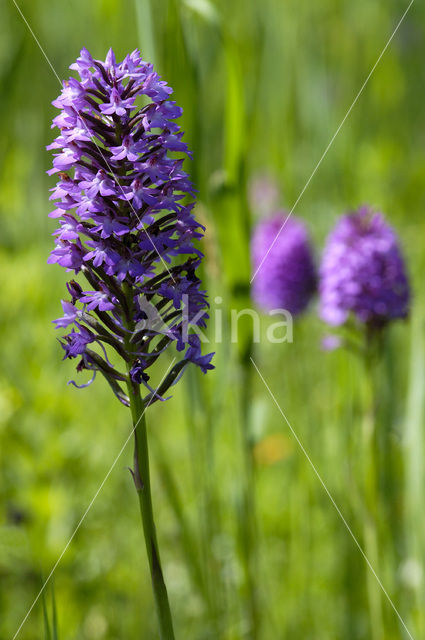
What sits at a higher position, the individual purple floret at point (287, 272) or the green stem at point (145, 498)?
the individual purple floret at point (287, 272)

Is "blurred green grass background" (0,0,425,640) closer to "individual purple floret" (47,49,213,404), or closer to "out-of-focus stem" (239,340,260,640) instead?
"out-of-focus stem" (239,340,260,640)

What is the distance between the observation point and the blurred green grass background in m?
1.85

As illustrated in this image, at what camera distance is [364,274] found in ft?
7.38

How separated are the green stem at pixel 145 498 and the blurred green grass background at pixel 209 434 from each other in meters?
0.65

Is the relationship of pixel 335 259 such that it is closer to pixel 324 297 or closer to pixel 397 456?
pixel 324 297

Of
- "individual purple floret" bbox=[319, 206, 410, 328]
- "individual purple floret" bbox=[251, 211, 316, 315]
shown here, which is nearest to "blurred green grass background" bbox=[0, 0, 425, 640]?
"individual purple floret" bbox=[319, 206, 410, 328]

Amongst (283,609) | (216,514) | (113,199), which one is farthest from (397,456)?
(113,199)

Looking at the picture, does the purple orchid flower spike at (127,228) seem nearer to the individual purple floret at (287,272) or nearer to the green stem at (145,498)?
the green stem at (145,498)

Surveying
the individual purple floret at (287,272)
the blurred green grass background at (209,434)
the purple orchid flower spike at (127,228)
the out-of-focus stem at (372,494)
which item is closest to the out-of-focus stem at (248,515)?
the blurred green grass background at (209,434)

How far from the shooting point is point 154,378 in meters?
3.88

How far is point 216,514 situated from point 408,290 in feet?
3.36

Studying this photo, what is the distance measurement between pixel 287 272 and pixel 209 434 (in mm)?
1413

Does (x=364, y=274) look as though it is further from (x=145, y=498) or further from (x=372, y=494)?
(x=145, y=498)

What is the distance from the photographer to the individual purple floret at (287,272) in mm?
3104
